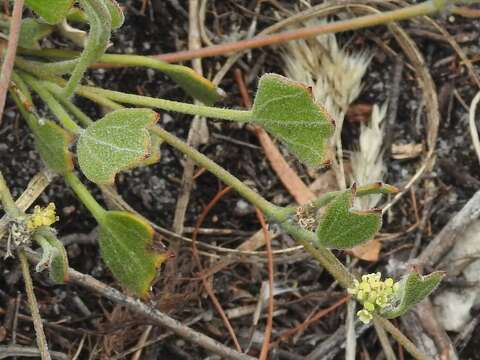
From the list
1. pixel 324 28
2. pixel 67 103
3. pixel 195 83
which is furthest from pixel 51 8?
pixel 324 28

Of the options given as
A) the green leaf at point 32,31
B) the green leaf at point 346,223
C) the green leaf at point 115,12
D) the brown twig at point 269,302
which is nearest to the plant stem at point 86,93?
the green leaf at point 32,31

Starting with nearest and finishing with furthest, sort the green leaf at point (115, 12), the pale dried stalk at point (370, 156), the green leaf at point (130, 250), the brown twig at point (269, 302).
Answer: the green leaf at point (115, 12) < the green leaf at point (130, 250) < the brown twig at point (269, 302) < the pale dried stalk at point (370, 156)

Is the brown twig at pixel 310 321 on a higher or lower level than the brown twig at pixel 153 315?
lower

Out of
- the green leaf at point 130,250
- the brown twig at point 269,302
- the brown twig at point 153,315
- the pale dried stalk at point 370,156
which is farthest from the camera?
the pale dried stalk at point 370,156

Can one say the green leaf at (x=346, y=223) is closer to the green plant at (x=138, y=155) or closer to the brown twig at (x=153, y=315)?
the green plant at (x=138, y=155)

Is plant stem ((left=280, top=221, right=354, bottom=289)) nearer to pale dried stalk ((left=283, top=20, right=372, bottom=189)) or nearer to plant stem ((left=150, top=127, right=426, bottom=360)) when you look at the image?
plant stem ((left=150, top=127, right=426, bottom=360))

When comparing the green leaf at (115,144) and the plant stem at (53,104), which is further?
the plant stem at (53,104)
